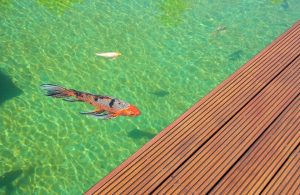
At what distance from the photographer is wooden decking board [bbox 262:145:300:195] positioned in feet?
15.1

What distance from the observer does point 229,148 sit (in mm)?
5070

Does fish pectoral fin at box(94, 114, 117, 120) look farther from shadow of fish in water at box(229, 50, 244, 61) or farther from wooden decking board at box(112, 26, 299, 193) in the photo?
shadow of fish in water at box(229, 50, 244, 61)

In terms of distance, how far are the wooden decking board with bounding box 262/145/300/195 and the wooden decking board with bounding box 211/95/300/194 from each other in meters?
0.06

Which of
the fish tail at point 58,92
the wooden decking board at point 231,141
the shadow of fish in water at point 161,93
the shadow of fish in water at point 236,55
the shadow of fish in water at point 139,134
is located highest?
the wooden decking board at point 231,141

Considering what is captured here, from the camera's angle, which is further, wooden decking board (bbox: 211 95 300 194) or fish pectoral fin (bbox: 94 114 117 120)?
fish pectoral fin (bbox: 94 114 117 120)

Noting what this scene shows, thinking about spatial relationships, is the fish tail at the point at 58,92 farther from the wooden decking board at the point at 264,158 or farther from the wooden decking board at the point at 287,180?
the wooden decking board at the point at 287,180

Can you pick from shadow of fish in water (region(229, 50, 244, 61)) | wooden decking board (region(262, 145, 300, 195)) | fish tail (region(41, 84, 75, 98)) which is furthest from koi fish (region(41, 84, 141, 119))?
shadow of fish in water (region(229, 50, 244, 61))

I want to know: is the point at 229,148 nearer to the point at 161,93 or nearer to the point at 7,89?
the point at 161,93

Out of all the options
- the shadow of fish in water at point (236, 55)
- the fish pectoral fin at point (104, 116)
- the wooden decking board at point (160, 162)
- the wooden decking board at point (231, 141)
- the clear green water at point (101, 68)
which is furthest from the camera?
the shadow of fish in water at point (236, 55)

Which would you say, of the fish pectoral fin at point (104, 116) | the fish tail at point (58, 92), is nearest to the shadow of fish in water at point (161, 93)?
the fish pectoral fin at point (104, 116)

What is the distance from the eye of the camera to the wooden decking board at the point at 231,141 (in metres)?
4.59

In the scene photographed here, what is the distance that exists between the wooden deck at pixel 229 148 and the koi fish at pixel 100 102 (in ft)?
6.31

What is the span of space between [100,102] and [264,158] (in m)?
3.42

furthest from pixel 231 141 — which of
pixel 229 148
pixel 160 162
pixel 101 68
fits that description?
pixel 101 68
